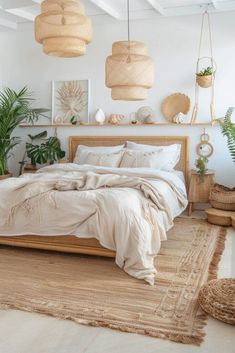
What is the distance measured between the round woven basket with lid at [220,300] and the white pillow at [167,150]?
8.17 feet

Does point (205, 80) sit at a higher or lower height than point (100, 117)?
higher

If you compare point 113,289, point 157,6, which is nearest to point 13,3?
point 157,6

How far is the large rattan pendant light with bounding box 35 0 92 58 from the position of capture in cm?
263

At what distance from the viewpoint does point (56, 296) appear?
2.51 meters

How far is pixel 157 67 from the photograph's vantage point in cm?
530

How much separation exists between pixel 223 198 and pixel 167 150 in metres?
1.00

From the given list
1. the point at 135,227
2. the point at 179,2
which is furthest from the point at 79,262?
the point at 179,2

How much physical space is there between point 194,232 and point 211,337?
216 cm

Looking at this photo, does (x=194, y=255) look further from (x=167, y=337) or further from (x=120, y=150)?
(x=120, y=150)

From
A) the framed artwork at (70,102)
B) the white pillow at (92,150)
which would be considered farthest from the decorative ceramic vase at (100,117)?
the white pillow at (92,150)

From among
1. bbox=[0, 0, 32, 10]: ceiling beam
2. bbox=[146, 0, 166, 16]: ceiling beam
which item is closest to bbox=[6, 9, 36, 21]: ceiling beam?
bbox=[0, 0, 32, 10]: ceiling beam

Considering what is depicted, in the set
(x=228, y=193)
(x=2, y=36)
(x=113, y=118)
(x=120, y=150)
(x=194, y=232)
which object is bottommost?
(x=194, y=232)

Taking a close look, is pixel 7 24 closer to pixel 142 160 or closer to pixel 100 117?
pixel 100 117

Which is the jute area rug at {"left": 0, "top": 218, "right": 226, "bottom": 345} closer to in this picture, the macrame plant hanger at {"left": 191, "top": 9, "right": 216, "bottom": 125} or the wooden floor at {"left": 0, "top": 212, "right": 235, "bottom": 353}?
the wooden floor at {"left": 0, "top": 212, "right": 235, "bottom": 353}
